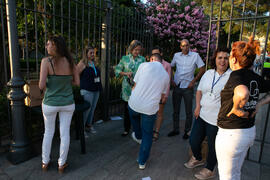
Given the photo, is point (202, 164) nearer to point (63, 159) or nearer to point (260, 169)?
point (260, 169)

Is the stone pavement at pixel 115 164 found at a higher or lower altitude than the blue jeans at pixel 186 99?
lower

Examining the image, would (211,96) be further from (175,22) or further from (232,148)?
(175,22)

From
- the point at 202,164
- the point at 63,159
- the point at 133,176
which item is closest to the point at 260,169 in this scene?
the point at 202,164

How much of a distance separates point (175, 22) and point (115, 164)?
8.64 metres

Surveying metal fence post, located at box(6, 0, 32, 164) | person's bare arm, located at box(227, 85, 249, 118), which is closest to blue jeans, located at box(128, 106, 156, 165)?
person's bare arm, located at box(227, 85, 249, 118)

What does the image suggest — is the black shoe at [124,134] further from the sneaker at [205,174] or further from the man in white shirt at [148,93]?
the sneaker at [205,174]

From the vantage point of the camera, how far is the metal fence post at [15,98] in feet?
8.55

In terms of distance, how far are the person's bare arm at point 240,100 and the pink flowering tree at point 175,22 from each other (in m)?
8.52

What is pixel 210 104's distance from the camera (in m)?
2.46

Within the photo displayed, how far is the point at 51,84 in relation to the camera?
8.01ft

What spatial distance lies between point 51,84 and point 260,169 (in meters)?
3.19

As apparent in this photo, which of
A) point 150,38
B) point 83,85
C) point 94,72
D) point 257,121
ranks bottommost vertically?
point 257,121

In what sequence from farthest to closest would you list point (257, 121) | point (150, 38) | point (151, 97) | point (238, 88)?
point (150, 38) → point (257, 121) → point (151, 97) → point (238, 88)

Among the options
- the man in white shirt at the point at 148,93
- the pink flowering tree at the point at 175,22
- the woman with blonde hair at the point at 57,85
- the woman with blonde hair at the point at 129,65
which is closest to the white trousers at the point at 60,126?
the woman with blonde hair at the point at 57,85
